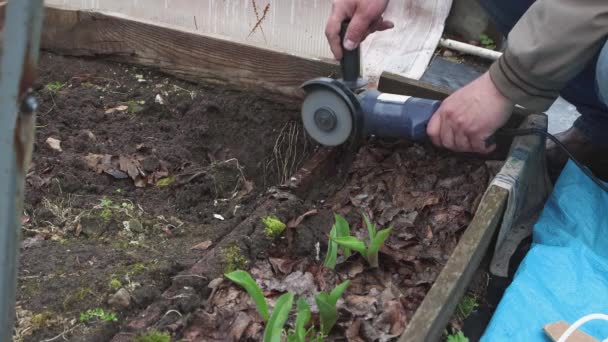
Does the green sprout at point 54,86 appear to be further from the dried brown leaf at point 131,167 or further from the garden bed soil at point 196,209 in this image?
the dried brown leaf at point 131,167

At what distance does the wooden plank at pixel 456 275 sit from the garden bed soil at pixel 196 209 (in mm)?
153

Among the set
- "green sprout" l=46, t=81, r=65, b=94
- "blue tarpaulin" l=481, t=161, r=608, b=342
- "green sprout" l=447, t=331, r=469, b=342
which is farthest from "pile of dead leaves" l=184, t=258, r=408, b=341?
"green sprout" l=46, t=81, r=65, b=94

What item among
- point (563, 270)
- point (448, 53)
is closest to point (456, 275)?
point (563, 270)

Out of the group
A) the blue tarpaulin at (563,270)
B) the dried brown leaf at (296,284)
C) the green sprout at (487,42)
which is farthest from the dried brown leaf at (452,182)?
the green sprout at (487,42)

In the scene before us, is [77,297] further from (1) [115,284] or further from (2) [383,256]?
(2) [383,256]

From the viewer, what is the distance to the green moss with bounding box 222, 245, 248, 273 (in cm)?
180

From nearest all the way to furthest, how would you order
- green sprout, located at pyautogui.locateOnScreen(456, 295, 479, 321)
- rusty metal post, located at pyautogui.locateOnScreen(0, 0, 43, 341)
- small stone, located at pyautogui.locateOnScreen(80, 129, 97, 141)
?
1. rusty metal post, located at pyautogui.locateOnScreen(0, 0, 43, 341)
2. green sprout, located at pyautogui.locateOnScreen(456, 295, 479, 321)
3. small stone, located at pyautogui.locateOnScreen(80, 129, 97, 141)

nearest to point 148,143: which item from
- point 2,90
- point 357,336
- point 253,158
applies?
point 253,158

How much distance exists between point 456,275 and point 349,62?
0.88m

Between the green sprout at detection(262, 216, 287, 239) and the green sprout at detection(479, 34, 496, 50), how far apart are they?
2326 millimetres

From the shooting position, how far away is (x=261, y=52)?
2631mm

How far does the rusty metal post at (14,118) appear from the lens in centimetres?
89

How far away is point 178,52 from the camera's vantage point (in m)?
2.80

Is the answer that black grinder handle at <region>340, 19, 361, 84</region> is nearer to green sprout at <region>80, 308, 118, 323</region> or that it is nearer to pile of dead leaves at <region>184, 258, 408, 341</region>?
pile of dead leaves at <region>184, 258, 408, 341</region>
